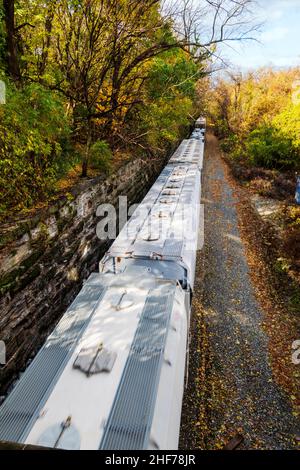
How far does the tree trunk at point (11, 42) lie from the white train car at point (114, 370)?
15.8 feet

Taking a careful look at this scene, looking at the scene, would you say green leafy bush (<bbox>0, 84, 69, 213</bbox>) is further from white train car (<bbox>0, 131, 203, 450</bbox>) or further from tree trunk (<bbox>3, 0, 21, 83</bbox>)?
white train car (<bbox>0, 131, 203, 450</bbox>)

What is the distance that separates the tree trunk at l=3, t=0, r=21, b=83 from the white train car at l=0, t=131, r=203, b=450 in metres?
4.81

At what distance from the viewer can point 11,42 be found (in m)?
6.27

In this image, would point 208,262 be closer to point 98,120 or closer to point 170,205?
point 170,205

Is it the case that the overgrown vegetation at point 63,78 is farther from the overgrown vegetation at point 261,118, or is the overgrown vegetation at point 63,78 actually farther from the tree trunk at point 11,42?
the overgrown vegetation at point 261,118

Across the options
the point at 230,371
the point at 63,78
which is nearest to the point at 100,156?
the point at 63,78

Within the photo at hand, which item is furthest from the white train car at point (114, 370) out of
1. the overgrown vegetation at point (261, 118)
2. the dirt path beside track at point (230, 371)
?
the overgrown vegetation at point (261, 118)

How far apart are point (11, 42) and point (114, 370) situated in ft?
22.7

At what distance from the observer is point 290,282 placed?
869cm

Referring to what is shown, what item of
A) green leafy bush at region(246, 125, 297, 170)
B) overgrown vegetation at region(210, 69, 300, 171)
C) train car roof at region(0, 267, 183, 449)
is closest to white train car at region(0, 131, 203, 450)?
train car roof at region(0, 267, 183, 449)

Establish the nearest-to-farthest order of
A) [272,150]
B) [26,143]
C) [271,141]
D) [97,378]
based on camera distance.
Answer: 1. [97,378]
2. [26,143]
3. [272,150]
4. [271,141]

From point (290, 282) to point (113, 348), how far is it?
6.72 metres

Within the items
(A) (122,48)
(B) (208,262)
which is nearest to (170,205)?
(B) (208,262)

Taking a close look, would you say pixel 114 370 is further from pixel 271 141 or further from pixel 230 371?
pixel 271 141
